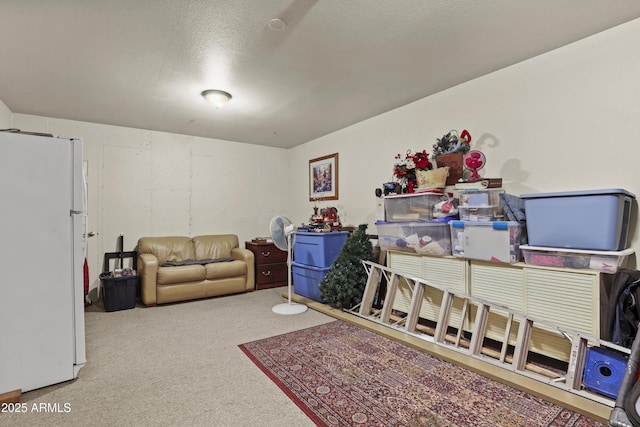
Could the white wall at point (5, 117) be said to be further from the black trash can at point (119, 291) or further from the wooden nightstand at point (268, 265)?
the wooden nightstand at point (268, 265)

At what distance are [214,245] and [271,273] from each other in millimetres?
1022

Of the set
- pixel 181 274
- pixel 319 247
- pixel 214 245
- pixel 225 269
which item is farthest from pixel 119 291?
pixel 319 247

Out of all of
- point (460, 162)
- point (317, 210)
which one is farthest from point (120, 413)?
point (317, 210)

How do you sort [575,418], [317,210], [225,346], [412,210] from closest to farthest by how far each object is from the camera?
[575,418] → [225,346] → [412,210] → [317,210]

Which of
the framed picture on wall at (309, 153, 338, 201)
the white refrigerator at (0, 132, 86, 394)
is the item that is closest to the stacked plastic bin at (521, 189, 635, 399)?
the framed picture on wall at (309, 153, 338, 201)

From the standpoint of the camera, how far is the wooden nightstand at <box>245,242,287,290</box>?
4962 mm

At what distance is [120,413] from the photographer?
1.82 metres

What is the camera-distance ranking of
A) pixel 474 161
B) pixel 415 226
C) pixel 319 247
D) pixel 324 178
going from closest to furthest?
1. pixel 474 161
2. pixel 415 226
3. pixel 319 247
4. pixel 324 178

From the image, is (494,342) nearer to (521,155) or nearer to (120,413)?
(521,155)

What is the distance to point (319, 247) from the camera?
4.03 meters

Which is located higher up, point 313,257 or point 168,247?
point 168,247

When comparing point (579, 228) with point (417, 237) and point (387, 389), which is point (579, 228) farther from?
point (387, 389)

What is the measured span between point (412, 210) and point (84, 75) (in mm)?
3398

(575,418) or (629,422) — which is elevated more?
(629,422)
